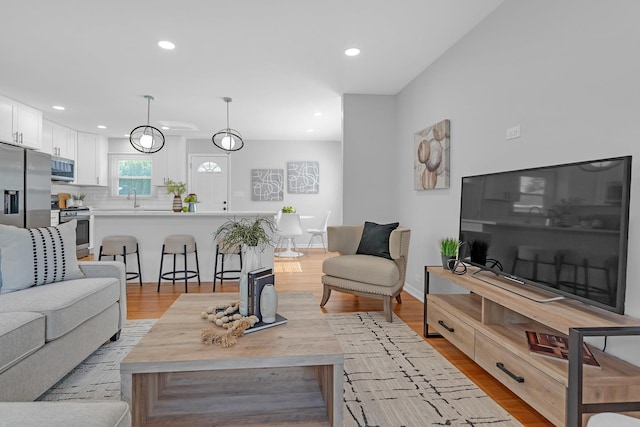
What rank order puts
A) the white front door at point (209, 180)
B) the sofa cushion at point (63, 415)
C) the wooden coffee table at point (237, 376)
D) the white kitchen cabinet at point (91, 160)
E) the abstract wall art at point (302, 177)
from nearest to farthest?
the sofa cushion at point (63, 415) → the wooden coffee table at point (237, 376) → the white kitchen cabinet at point (91, 160) → the white front door at point (209, 180) → the abstract wall art at point (302, 177)

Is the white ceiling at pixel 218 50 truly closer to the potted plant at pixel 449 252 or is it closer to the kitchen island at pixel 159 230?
the kitchen island at pixel 159 230

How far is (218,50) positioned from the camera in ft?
12.1

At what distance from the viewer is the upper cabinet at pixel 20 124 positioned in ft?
17.0

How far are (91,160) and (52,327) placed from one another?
6.89 m

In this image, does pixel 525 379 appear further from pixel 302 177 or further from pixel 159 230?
pixel 302 177

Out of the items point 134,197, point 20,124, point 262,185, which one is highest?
→ point 20,124

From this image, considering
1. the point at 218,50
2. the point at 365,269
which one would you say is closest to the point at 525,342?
the point at 365,269

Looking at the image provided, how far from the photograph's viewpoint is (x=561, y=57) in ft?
7.47

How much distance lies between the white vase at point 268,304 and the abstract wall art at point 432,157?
2349 mm

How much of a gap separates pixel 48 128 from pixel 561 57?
755 cm

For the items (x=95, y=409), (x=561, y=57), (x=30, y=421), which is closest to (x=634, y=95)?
(x=561, y=57)

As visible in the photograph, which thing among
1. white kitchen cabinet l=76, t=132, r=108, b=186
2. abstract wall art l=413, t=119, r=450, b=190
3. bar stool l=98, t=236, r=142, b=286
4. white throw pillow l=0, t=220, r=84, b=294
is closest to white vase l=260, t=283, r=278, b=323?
white throw pillow l=0, t=220, r=84, b=294

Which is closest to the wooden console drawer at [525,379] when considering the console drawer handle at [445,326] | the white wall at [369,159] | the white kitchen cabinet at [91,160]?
the console drawer handle at [445,326]

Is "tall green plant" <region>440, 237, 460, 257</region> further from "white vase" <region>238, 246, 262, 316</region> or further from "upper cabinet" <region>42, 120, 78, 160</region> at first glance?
"upper cabinet" <region>42, 120, 78, 160</region>
